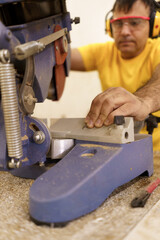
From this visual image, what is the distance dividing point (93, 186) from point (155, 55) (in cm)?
90

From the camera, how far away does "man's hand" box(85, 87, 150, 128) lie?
0.64 m

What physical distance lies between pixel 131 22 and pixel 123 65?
0.21 meters

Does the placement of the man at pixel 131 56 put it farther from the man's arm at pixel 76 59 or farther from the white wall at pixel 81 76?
the white wall at pixel 81 76

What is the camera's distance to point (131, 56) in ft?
4.24

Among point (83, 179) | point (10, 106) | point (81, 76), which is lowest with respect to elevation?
point (81, 76)

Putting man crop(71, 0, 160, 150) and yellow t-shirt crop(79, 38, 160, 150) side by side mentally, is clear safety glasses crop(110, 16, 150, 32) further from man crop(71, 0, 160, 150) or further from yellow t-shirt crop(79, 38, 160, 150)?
yellow t-shirt crop(79, 38, 160, 150)

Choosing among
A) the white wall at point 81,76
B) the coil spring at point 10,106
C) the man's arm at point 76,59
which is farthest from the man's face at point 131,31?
the coil spring at point 10,106

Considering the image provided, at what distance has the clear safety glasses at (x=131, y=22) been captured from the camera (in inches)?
45.0

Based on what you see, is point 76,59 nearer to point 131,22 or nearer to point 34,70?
point 131,22

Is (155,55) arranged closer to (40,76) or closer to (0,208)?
(40,76)

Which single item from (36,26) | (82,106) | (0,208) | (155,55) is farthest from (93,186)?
(82,106)

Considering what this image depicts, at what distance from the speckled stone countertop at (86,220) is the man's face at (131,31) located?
0.76 metres

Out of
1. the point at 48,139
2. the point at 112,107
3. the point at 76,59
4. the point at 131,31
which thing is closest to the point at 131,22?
the point at 131,31

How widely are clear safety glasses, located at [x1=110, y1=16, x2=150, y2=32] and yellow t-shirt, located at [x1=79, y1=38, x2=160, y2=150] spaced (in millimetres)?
145
